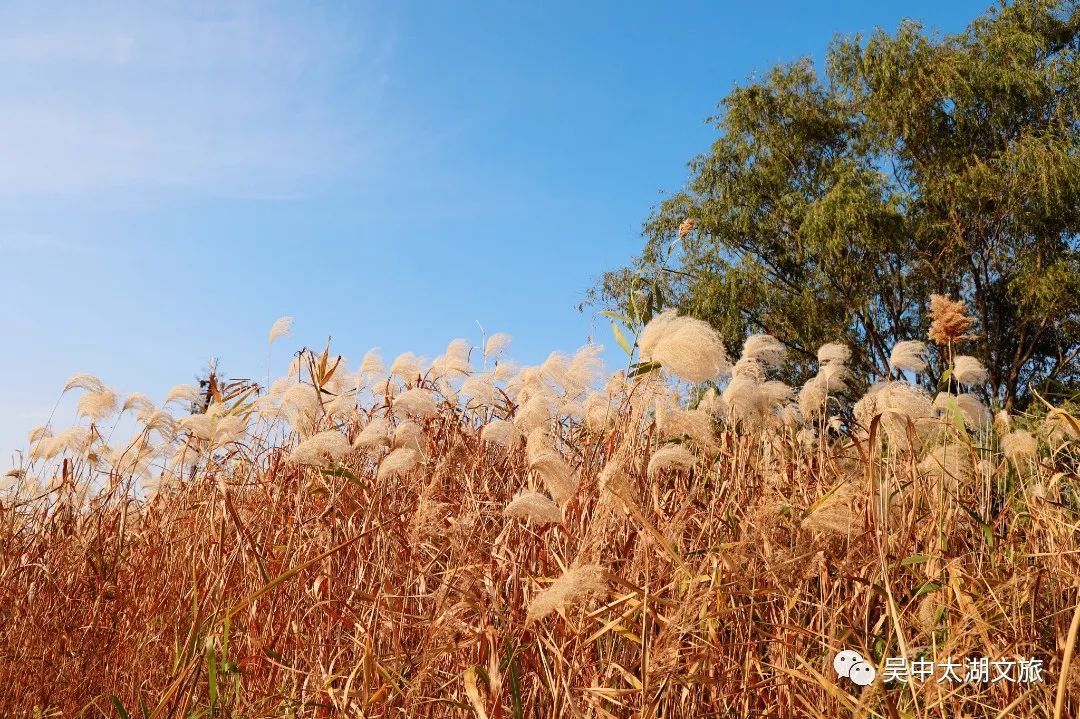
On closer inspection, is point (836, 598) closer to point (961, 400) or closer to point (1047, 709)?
point (1047, 709)

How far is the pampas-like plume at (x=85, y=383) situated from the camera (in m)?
3.80

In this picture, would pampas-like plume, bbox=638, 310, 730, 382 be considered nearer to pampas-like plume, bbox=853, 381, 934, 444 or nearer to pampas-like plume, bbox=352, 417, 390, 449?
pampas-like plume, bbox=853, 381, 934, 444

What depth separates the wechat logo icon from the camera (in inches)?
78.4

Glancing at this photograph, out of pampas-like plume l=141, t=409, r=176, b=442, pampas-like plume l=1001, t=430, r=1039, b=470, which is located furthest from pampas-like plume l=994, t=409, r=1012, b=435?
pampas-like plume l=141, t=409, r=176, b=442

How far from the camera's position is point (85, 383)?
3.83 meters

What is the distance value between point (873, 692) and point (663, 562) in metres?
0.56

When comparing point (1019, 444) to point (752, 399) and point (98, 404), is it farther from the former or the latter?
point (98, 404)

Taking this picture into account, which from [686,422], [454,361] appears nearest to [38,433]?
[454,361]

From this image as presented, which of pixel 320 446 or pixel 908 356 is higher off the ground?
pixel 908 356

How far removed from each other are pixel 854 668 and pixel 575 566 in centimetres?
68

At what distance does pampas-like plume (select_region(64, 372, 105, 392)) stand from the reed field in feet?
1.39

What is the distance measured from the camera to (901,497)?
2625mm

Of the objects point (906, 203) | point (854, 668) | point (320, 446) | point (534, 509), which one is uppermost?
point (906, 203)

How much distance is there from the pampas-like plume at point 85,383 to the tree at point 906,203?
43.8ft
